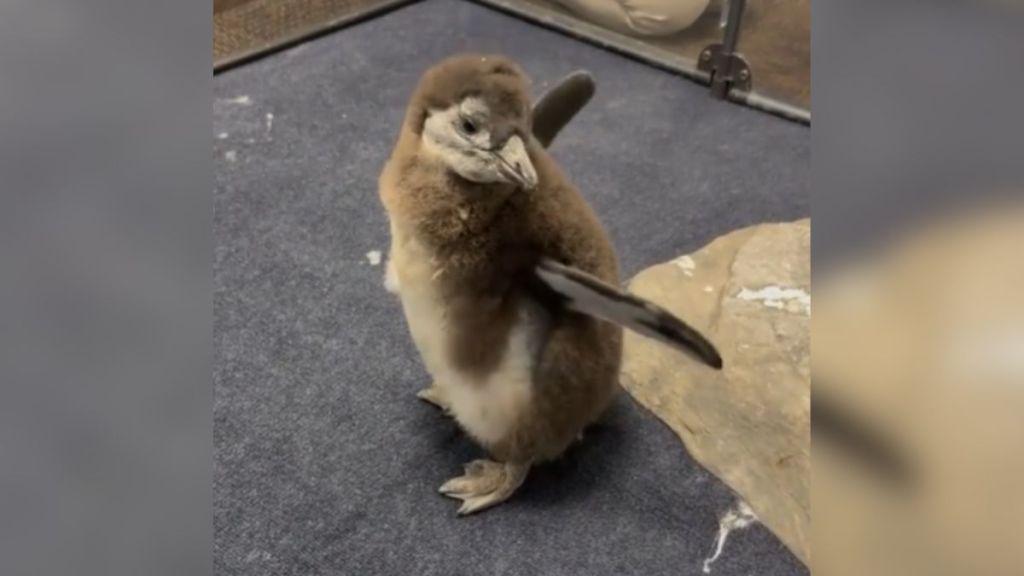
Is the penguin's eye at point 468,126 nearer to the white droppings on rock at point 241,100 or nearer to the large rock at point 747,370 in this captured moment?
the large rock at point 747,370

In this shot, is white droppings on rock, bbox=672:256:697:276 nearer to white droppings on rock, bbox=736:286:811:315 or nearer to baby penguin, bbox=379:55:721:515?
white droppings on rock, bbox=736:286:811:315

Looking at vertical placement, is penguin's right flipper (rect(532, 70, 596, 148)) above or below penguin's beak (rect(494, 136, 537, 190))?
below

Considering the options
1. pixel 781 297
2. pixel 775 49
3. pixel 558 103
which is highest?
pixel 558 103

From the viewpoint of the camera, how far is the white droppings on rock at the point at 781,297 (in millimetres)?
1354

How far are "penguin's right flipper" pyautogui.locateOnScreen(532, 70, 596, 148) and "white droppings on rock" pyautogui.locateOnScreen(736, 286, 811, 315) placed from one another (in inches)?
14.5

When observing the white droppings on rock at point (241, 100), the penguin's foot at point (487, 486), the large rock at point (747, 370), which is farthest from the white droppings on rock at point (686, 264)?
the white droppings on rock at point (241, 100)

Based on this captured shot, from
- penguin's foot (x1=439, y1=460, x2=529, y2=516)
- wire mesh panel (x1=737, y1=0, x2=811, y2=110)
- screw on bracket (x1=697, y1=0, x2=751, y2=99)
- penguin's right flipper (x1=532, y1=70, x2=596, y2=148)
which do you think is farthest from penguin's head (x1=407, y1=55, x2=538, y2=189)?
screw on bracket (x1=697, y1=0, x2=751, y2=99)

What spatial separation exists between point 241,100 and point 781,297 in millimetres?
1001

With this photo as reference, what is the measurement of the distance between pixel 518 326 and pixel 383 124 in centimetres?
85

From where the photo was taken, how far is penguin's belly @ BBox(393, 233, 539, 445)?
990 millimetres

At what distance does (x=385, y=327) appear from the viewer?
1363 mm

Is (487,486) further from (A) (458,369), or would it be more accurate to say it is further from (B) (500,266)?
(B) (500,266)

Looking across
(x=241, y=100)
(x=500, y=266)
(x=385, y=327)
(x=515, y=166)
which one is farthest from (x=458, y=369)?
(x=241, y=100)

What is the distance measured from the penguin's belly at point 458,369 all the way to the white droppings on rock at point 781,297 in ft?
1.53
